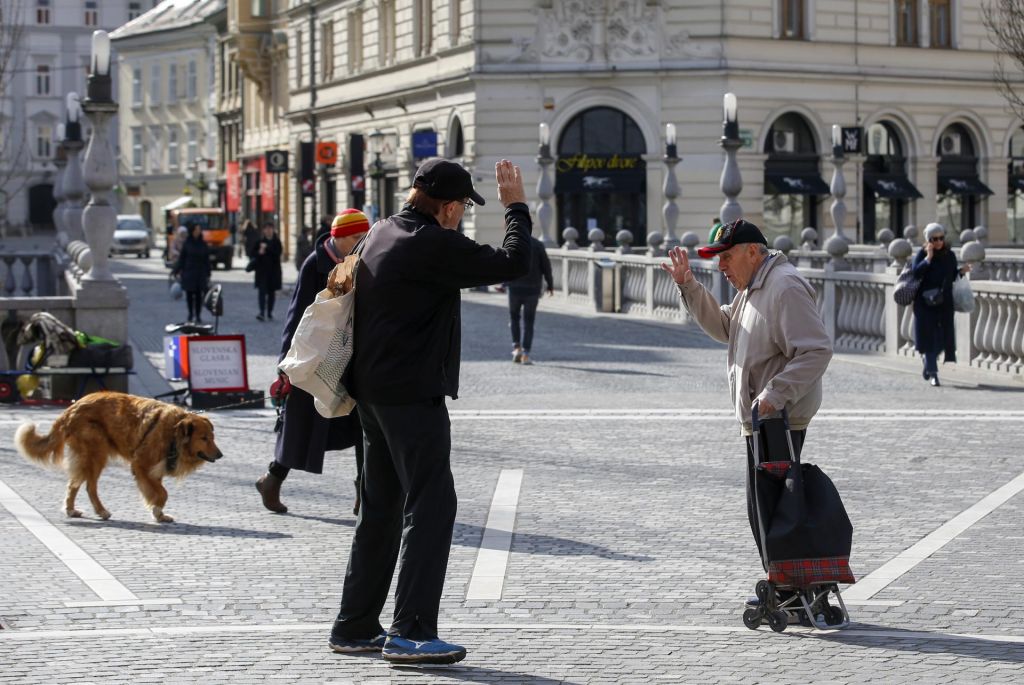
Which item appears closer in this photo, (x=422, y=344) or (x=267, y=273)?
(x=422, y=344)

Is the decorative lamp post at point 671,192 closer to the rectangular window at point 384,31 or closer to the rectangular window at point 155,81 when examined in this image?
the rectangular window at point 384,31

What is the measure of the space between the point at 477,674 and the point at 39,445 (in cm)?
476

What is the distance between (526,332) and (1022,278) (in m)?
15.2

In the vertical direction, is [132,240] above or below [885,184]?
below

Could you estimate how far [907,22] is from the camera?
50719 mm

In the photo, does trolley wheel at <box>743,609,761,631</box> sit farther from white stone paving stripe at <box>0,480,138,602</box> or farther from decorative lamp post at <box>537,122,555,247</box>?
decorative lamp post at <box>537,122,555,247</box>

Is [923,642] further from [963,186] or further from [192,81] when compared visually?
[192,81]

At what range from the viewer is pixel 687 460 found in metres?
13.5

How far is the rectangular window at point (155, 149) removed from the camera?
3787 inches

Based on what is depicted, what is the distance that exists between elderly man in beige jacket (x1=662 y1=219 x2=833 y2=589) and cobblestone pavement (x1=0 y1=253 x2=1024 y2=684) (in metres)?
0.89

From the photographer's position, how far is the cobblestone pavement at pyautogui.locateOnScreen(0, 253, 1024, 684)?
6.98 meters

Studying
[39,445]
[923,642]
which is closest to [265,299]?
[39,445]

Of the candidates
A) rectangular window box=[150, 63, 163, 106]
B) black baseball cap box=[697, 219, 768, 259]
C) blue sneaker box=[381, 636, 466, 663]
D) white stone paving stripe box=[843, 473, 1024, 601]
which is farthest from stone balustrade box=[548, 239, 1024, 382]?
rectangular window box=[150, 63, 163, 106]

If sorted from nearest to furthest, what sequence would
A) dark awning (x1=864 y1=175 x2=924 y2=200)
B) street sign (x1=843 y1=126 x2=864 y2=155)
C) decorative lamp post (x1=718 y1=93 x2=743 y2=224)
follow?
decorative lamp post (x1=718 y1=93 x2=743 y2=224) < street sign (x1=843 y1=126 x2=864 y2=155) < dark awning (x1=864 y1=175 x2=924 y2=200)
